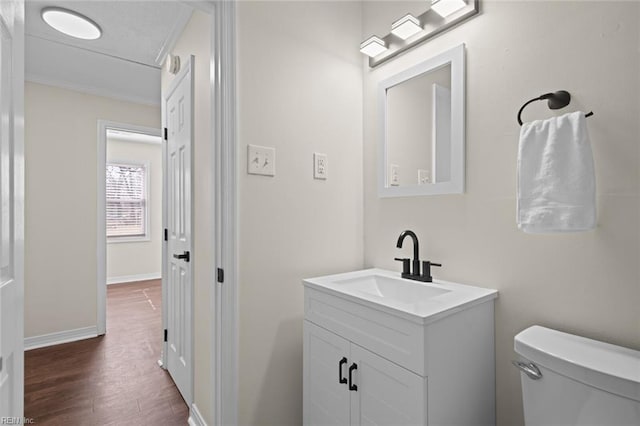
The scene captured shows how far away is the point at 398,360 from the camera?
3.27 ft

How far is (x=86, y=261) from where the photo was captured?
2.99 m

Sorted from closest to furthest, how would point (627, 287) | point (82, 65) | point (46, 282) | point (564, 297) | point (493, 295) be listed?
point (627, 287), point (564, 297), point (493, 295), point (82, 65), point (46, 282)

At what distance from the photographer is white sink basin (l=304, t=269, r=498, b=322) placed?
994 millimetres

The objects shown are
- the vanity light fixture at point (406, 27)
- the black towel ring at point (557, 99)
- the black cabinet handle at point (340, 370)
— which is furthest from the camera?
the vanity light fixture at point (406, 27)

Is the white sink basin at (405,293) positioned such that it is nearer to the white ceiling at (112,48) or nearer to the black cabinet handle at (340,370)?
the black cabinet handle at (340,370)

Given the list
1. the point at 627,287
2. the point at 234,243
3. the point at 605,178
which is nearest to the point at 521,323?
the point at 627,287

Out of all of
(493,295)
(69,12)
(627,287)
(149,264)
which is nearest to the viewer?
(627,287)

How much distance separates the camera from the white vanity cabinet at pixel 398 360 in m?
0.95

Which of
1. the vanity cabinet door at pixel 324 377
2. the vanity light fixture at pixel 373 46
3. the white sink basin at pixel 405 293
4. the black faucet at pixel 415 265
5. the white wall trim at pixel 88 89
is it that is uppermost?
the white wall trim at pixel 88 89

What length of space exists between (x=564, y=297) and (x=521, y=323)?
0.17 meters

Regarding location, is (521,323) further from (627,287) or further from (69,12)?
(69,12)

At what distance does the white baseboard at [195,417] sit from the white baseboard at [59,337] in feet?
6.02

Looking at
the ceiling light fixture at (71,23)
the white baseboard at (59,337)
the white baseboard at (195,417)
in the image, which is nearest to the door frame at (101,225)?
the white baseboard at (59,337)

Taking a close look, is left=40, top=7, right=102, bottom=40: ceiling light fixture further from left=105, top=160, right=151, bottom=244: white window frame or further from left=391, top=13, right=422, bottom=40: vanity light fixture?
left=105, top=160, right=151, bottom=244: white window frame
